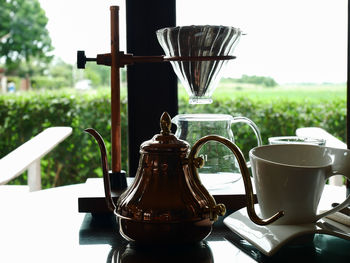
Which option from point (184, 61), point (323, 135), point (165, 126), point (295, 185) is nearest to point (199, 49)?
point (184, 61)

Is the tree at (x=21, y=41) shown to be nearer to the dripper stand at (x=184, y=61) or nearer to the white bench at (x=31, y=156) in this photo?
the white bench at (x=31, y=156)

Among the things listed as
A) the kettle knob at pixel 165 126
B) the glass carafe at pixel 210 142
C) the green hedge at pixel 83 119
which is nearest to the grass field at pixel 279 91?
the green hedge at pixel 83 119

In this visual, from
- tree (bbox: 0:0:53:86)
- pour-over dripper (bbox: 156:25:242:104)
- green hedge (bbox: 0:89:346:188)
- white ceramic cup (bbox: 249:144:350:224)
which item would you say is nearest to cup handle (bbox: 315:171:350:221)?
white ceramic cup (bbox: 249:144:350:224)

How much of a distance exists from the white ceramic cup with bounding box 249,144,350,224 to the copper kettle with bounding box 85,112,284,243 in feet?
0.13

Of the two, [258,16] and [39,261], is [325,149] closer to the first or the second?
[39,261]

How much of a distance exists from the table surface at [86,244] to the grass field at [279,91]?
211 centimetres

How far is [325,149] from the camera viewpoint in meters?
0.78

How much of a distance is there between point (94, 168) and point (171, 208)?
242cm

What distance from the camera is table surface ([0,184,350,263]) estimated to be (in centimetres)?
70

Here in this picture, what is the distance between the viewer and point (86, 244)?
77 centimetres

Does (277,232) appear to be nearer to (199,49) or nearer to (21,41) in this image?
(199,49)

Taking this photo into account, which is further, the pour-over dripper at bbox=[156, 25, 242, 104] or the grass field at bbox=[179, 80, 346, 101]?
the grass field at bbox=[179, 80, 346, 101]

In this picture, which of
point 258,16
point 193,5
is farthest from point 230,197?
point 258,16

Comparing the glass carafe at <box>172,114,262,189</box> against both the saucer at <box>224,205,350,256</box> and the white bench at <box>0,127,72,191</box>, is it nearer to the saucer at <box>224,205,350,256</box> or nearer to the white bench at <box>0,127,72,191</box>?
the saucer at <box>224,205,350,256</box>
